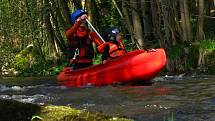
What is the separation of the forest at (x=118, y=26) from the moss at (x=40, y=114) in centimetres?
890

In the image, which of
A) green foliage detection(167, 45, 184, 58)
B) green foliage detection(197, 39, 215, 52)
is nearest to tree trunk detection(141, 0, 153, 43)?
green foliage detection(167, 45, 184, 58)

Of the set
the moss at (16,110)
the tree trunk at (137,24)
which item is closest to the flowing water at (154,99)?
the moss at (16,110)

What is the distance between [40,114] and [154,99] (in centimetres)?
450

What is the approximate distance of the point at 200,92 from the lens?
8711 millimetres

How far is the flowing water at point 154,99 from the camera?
6145mm

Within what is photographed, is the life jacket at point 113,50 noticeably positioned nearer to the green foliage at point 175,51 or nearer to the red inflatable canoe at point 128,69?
the red inflatable canoe at point 128,69

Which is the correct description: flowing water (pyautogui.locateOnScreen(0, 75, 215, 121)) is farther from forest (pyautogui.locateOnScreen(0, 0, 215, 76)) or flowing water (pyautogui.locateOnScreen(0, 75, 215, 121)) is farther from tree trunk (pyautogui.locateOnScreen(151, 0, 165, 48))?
tree trunk (pyautogui.locateOnScreen(151, 0, 165, 48))

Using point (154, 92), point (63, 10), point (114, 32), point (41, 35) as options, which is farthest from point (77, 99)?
point (41, 35)

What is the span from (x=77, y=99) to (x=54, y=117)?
Result: 16.8 ft

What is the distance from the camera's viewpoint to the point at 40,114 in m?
3.67

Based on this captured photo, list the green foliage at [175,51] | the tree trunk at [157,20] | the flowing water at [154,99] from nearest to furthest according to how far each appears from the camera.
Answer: the flowing water at [154,99] → the green foliage at [175,51] → the tree trunk at [157,20]

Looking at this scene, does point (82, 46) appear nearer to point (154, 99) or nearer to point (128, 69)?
point (128, 69)

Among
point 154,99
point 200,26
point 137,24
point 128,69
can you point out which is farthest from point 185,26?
point 154,99

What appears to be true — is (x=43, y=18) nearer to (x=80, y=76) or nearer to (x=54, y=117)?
(x=80, y=76)
